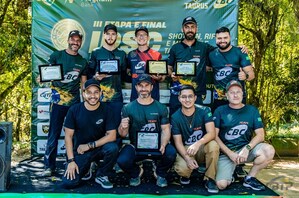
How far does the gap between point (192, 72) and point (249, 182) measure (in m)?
1.48

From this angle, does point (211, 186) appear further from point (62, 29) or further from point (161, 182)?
point (62, 29)

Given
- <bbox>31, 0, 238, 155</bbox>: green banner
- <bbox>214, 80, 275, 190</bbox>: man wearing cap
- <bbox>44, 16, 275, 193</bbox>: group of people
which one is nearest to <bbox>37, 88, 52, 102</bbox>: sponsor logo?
<bbox>31, 0, 238, 155</bbox>: green banner

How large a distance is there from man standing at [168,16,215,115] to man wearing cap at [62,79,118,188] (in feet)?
3.41

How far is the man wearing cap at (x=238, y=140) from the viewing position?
3.97 metres

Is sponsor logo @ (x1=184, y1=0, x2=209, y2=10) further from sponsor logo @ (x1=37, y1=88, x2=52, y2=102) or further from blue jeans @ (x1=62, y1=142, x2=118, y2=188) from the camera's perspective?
blue jeans @ (x1=62, y1=142, x2=118, y2=188)

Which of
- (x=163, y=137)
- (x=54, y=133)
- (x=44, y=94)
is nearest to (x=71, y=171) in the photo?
(x=54, y=133)

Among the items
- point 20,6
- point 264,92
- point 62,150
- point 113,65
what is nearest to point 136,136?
point 113,65

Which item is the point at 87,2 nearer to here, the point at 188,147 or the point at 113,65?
the point at 113,65

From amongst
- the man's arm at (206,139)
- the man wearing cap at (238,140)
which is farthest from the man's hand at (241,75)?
the man's arm at (206,139)

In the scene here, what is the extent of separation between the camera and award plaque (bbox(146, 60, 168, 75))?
468 centimetres

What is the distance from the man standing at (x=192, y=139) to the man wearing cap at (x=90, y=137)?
2.24ft

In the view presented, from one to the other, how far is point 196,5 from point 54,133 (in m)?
2.81

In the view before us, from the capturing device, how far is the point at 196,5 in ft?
18.7

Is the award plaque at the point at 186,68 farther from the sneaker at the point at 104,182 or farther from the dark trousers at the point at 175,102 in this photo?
the sneaker at the point at 104,182
